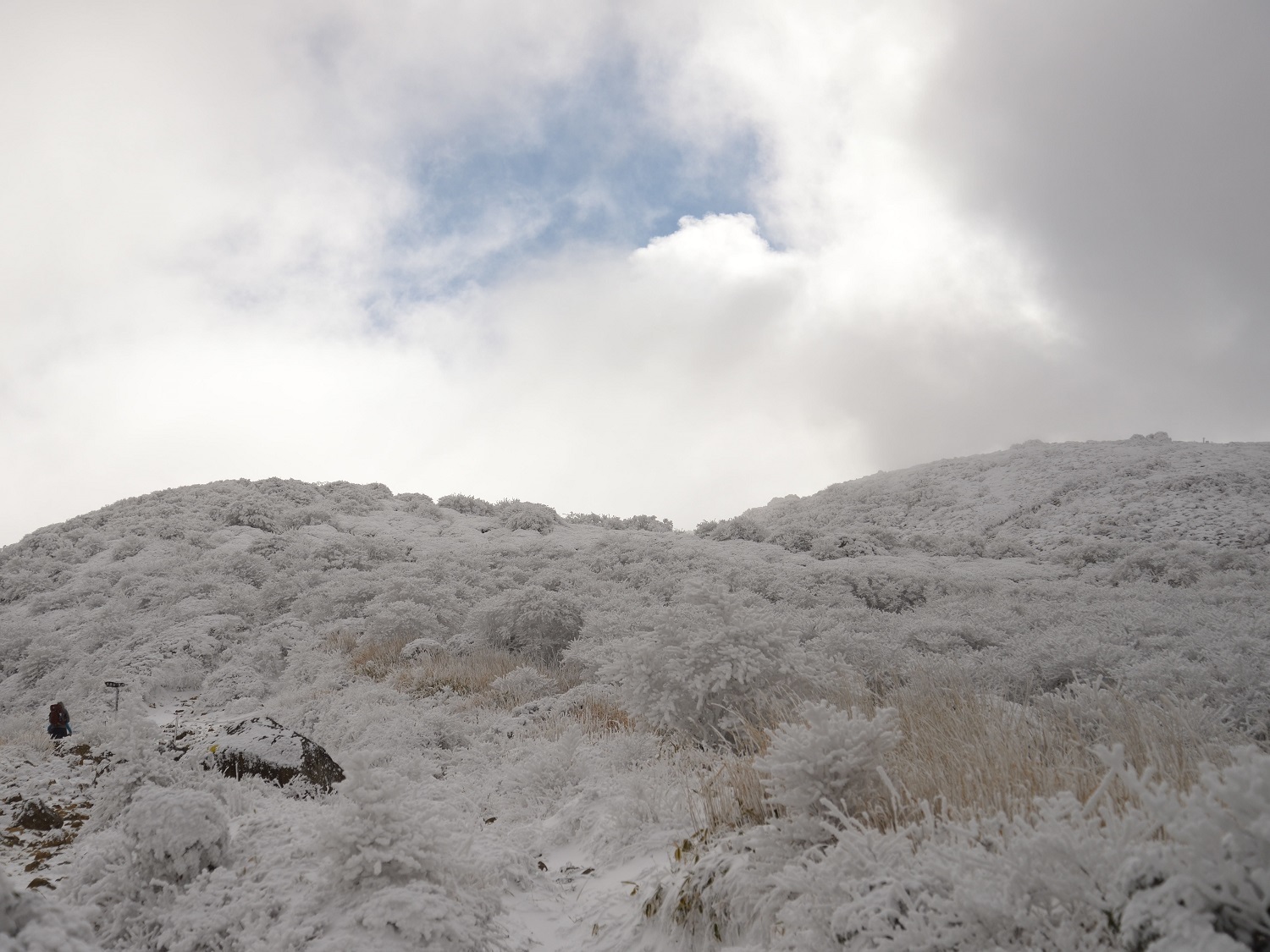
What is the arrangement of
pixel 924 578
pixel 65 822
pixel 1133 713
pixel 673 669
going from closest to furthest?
pixel 1133 713 → pixel 65 822 → pixel 673 669 → pixel 924 578

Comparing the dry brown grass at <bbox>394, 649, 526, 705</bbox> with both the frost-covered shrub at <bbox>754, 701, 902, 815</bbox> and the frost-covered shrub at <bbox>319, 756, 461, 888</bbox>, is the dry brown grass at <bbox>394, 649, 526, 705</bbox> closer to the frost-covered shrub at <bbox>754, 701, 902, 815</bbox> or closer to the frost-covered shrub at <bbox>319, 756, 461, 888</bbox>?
the frost-covered shrub at <bbox>319, 756, 461, 888</bbox>

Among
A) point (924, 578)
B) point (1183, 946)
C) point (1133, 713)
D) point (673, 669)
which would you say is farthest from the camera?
point (924, 578)

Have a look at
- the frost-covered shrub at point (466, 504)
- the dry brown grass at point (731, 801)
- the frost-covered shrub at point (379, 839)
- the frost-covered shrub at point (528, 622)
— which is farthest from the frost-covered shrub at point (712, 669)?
the frost-covered shrub at point (466, 504)

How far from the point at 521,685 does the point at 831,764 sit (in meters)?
7.85

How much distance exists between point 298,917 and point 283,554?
67.8 ft

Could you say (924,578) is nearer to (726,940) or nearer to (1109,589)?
(1109,589)

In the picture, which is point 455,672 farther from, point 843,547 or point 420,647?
point 843,547

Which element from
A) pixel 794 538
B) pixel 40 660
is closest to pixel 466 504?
pixel 794 538

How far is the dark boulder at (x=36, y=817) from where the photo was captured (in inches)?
221

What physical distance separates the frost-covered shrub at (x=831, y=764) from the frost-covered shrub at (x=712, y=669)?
9.02 feet

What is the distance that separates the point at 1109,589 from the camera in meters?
15.4

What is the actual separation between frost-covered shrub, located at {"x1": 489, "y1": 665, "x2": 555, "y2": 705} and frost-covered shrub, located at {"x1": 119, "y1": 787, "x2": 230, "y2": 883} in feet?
19.5

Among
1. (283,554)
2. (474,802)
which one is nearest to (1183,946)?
(474,802)

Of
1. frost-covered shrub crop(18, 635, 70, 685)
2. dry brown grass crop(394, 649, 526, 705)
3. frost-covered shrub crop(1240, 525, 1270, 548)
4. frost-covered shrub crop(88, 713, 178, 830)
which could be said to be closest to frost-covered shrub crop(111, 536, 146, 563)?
frost-covered shrub crop(18, 635, 70, 685)
